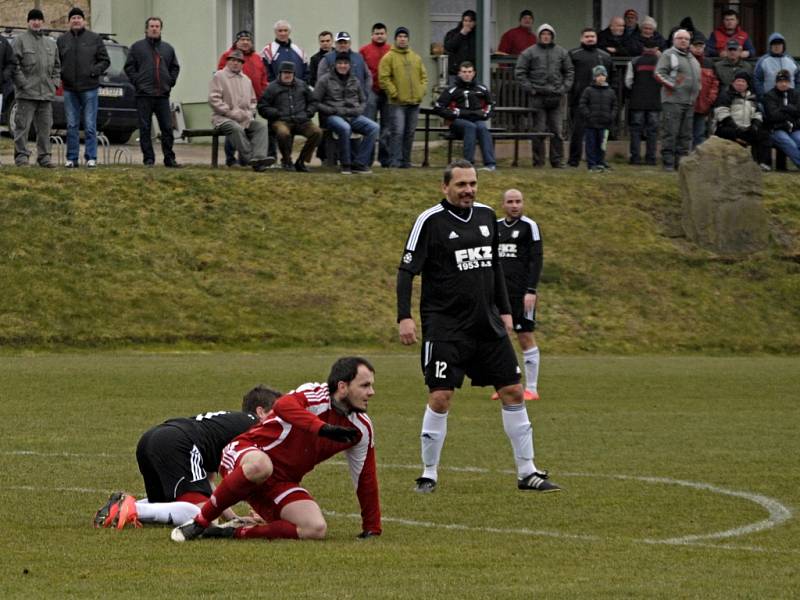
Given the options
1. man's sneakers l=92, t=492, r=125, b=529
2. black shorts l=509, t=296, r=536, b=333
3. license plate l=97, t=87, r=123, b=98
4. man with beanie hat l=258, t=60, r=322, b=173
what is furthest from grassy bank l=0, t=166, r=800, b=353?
man's sneakers l=92, t=492, r=125, b=529

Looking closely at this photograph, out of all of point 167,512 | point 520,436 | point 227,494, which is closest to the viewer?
point 227,494

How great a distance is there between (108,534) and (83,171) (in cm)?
1781

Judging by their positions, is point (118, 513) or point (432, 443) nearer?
point (118, 513)

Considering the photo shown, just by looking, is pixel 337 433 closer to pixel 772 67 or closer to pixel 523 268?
pixel 523 268

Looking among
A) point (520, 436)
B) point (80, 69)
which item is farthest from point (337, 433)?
point (80, 69)

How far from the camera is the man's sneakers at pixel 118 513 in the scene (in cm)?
969

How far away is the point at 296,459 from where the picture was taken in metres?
9.34

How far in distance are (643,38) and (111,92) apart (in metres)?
10.6

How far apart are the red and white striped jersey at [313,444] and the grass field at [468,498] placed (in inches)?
11.6

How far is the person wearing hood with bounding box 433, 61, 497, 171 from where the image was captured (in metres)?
27.3

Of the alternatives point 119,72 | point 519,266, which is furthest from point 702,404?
point 119,72

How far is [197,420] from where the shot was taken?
10211 mm

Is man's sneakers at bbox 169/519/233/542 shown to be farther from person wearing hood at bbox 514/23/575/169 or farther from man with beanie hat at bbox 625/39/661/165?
man with beanie hat at bbox 625/39/661/165

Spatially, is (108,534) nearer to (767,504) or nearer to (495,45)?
(767,504)
